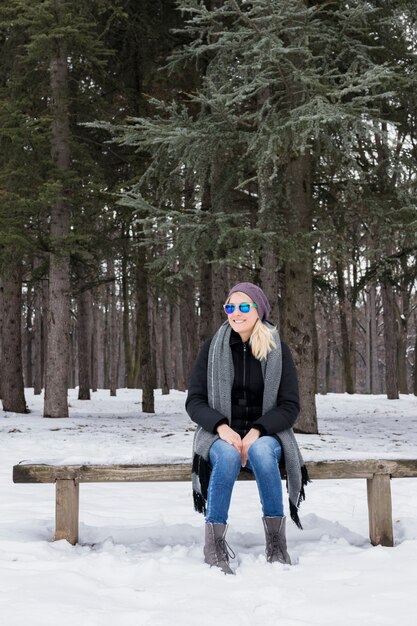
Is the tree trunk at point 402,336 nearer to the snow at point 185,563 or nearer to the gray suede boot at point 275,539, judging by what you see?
the snow at point 185,563

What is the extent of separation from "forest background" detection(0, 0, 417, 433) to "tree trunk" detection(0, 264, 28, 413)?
0.13 ft

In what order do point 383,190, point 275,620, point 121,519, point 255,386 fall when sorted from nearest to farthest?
point 275,620
point 255,386
point 121,519
point 383,190

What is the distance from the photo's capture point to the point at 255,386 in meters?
4.64

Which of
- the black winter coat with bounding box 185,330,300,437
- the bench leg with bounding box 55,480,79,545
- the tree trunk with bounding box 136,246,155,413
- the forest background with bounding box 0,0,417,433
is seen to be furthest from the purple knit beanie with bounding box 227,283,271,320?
the tree trunk with bounding box 136,246,155,413

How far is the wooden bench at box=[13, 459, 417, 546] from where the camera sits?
4.63 meters

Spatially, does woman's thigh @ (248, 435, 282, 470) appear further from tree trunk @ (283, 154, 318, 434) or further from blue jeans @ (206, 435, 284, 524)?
tree trunk @ (283, 154, 318, 434)

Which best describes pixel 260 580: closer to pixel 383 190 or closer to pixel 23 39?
pixel 383 190

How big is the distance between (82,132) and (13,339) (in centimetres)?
480

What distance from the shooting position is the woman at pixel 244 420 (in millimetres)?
4332

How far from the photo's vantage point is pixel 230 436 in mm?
4387

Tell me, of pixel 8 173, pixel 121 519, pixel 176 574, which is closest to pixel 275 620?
pixel 176 574

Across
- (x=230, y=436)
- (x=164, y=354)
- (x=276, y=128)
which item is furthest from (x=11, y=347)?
(x=164, y=354)

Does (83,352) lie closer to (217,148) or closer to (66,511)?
(217,148)

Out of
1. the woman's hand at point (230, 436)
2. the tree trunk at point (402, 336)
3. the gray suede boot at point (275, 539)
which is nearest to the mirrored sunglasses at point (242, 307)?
the woman's hand at point (230, 436)
